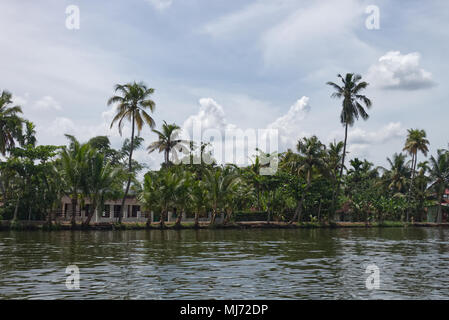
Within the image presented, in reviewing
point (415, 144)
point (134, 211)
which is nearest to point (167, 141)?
point (134, 211)

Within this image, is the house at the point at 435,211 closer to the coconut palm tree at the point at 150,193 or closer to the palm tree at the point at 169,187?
the palm tree at the point at 169,187

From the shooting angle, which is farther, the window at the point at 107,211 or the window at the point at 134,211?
the window at the point at 134,211

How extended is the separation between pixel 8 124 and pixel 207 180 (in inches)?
768

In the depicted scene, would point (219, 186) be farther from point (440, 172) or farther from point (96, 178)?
point (440, 172)

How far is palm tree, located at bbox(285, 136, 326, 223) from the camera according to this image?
5547 centimetres

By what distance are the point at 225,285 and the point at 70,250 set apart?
1236 centimetres

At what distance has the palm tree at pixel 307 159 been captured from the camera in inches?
2184

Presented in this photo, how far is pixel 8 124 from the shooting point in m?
43.3

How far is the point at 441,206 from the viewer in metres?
74.8

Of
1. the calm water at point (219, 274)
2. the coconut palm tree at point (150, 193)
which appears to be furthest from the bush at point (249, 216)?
the calm water at point (219, 274)

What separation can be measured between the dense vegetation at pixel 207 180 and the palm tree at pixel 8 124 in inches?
3.6

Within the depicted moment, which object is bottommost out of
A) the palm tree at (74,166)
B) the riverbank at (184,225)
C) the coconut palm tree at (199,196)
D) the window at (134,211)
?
the riverbank at (184,225)

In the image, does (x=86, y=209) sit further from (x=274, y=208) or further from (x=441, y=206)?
(x=441, y=206)
